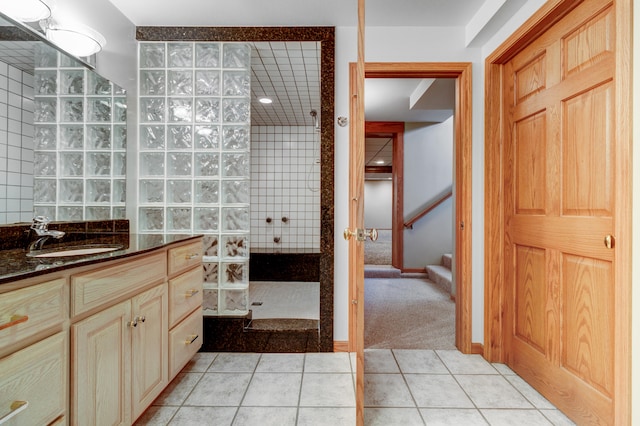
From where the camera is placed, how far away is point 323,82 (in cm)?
212

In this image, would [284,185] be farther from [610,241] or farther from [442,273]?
[610,241]

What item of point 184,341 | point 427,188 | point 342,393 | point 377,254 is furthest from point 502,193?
point 377,254

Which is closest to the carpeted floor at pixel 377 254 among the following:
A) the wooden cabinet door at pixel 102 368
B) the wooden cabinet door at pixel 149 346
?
the wooden cabinet door at pixel 149 346

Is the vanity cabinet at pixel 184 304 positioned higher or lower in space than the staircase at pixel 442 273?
higher

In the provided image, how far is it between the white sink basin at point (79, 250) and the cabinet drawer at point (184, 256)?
0.80ft

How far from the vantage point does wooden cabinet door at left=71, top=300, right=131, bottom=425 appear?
3.34 ft

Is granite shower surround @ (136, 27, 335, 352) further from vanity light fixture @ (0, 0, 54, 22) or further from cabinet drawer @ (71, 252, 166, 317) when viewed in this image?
cabinet drawer @ (71, 252, 166, 317)

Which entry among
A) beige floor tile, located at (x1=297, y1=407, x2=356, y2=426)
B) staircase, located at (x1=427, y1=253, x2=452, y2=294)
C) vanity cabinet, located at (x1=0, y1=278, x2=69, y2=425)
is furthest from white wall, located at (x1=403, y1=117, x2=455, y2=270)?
vanity cabinet, located at (x1=0, y1=278, x2=69, y2=425)

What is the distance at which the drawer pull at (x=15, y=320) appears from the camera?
788mm

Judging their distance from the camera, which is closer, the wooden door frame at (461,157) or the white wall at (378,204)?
the wooden door frame at (461,157)

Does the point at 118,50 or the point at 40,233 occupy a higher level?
the point at 118,50

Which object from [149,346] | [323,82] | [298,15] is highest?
[298,15]

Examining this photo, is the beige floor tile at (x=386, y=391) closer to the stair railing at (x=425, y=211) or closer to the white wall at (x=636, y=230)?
the white wall at (x=636, y=230)

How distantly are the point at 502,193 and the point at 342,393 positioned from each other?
1.46 m
